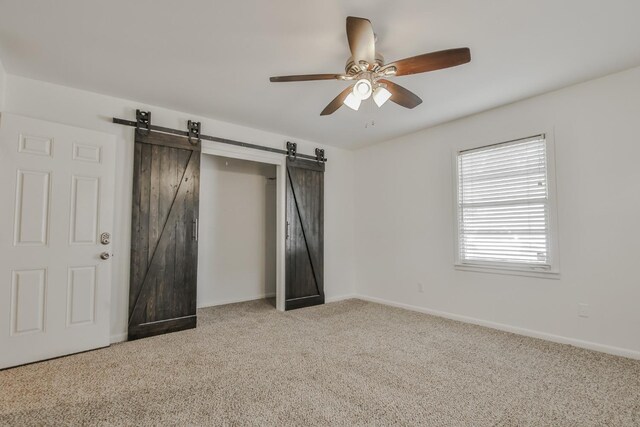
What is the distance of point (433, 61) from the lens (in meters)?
2.04

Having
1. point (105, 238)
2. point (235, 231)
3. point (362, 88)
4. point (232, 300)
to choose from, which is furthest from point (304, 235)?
point (362, 88)

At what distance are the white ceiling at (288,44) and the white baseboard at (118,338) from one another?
251 cm

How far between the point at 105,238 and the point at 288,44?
8.33 ft

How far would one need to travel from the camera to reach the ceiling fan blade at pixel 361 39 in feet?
5.74

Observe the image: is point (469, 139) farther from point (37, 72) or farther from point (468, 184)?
point (37, 72)

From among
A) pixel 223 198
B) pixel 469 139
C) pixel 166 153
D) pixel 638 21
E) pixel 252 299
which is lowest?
pixel 252 299

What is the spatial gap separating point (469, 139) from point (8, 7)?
4380mm

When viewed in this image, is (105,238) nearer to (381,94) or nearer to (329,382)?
(329,382)

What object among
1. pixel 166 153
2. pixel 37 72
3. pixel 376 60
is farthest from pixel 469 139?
pixel 37 72

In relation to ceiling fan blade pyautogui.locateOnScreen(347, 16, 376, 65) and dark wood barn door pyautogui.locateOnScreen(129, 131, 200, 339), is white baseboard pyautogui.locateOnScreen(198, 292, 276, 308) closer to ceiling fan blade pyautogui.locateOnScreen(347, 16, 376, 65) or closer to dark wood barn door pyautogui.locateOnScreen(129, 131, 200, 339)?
dark wood barn door pyautogui.locateOnScreen(129, 131, 200, 339)

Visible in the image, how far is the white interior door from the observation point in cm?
266

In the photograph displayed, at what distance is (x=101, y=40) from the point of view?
238cm

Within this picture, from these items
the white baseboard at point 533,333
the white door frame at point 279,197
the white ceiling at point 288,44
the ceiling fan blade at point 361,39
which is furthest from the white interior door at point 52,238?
the white baseboard at point 533,333

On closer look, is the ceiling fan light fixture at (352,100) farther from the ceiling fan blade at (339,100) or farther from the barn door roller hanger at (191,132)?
the barn door roller hanger at (191,132)
